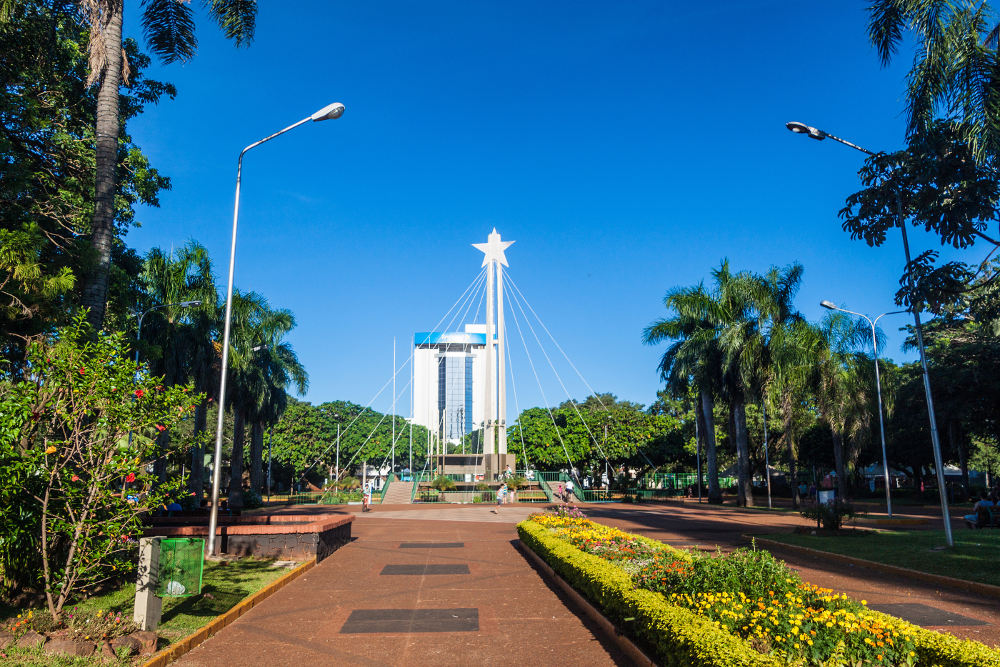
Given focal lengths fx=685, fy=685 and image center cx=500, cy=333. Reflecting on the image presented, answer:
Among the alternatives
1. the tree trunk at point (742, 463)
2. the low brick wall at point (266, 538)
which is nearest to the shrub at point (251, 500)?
the low brick wall at point (266, 538)

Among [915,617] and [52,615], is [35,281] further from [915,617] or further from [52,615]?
[915,617]

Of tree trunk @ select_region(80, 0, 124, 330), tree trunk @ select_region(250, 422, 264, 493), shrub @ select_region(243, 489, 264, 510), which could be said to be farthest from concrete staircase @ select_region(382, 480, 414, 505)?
→ tree trunk @ select_region(80, 0, 124, 330)

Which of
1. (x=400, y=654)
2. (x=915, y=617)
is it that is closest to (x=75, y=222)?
(x=400, y=654)

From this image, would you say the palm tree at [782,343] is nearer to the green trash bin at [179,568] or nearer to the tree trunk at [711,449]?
the tree trunk at [711,449]

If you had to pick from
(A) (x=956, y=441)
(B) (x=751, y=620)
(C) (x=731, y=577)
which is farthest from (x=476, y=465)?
(B) (x=751, y=620)

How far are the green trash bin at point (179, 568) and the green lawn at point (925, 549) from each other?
1181cm

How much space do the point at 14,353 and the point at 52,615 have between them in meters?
8.18

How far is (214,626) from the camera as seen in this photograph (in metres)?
8.56

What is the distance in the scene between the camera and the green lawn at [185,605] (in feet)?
21.7

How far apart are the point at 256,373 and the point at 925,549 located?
104 feet

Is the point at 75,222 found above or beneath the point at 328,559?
above

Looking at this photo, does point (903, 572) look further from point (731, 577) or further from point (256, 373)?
point (256, 373)

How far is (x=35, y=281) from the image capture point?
10312 millimetres

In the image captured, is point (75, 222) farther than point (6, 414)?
Yes
